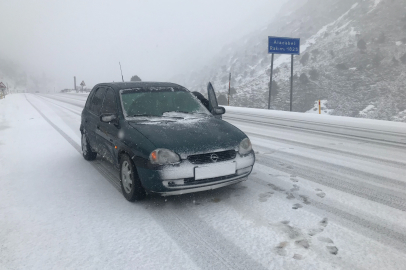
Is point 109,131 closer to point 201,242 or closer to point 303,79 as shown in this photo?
point 201,242

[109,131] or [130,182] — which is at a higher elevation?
[109,131]

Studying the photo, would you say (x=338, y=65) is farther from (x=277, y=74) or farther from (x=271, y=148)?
(x=271, y=148)

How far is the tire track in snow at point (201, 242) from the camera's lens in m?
2.57

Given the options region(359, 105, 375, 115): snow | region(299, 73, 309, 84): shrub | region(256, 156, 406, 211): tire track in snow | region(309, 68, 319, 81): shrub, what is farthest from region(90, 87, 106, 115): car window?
region(309, 68, 319, 81): shrub

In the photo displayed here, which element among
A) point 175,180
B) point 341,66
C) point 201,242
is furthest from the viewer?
point 341,66

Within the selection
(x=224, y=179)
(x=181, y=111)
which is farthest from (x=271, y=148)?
(x=224, y=179)

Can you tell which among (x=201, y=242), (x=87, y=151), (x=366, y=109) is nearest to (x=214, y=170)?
(x=201, y=242)

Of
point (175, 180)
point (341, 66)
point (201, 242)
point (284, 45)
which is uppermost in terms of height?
point (341, 66)

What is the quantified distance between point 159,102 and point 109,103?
2.71 feet

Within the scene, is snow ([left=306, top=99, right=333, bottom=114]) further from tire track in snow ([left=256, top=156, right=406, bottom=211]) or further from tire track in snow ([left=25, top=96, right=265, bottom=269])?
tire track in snow ([left=25, top=96, right=265, bottom=269])

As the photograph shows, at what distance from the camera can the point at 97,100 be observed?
564 centimetres

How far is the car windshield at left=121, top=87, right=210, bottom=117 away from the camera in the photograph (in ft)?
15.3

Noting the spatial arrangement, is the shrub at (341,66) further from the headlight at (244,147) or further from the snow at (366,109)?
the headlight at (244,147)

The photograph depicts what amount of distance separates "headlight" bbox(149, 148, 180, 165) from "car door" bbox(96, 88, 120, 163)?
105cm
